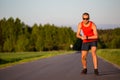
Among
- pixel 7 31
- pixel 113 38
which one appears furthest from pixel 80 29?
pixel 113 38

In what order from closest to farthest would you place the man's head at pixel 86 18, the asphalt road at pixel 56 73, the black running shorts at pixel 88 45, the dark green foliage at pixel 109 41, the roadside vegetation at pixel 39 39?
1. the asphalt road at pixel 56 73
2. the man's head at pixel 86 18
3. the black running shorts at pixel 88 45
4. the roadside vegetation at pixel 39 39
5. the dark green foliage at pixel 109 41

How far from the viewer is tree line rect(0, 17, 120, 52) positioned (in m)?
113

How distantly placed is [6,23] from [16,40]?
15.0 metres

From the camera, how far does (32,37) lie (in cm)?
12169

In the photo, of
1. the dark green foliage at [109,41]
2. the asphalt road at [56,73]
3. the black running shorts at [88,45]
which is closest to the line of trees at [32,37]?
the dark green foliage at [109,41]

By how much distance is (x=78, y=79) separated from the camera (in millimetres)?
9266

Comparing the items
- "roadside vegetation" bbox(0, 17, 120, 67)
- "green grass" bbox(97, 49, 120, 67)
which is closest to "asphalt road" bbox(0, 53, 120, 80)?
"green grass" bbox(97, 49, 120, 67)

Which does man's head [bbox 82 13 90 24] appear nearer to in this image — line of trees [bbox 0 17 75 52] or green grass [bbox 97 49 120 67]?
green grass [bbox 97 49 120 67]

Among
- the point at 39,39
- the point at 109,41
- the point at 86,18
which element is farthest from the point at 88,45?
the point at 109,41

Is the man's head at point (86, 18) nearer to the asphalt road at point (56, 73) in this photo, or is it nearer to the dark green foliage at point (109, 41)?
the asphalt road at point (56, 73)

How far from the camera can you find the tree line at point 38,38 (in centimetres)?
11338

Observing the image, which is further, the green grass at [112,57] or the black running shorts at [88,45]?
the green grass at [112,57]

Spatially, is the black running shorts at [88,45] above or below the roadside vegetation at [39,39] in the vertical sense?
below

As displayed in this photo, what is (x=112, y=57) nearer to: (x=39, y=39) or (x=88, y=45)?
(x=88, y=45)
